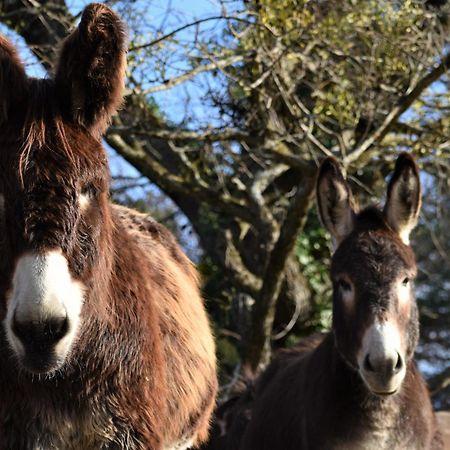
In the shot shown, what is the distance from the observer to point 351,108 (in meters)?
9.44

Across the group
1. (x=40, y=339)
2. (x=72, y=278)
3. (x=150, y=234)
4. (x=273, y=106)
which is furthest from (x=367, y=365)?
(x=273, y=106)

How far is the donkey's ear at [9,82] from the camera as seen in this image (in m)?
3.89

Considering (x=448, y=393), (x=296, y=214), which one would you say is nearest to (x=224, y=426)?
(x=296, y=214)

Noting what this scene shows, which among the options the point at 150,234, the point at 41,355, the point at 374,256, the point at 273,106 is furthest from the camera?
the point at 273,106

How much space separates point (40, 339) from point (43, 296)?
19 centimetres

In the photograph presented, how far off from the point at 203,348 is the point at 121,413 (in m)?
1.34

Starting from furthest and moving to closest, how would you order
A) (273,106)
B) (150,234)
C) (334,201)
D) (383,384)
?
(273,106), (334,201), (150,234), (383,384)

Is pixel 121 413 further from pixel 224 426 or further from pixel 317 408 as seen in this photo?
pixel 224 426

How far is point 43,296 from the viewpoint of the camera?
134 inches

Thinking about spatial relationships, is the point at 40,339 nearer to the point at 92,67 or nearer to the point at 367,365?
the point at 92,67

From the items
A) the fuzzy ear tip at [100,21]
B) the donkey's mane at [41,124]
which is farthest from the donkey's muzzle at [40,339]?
the fuzzy ear tip at [100,21]

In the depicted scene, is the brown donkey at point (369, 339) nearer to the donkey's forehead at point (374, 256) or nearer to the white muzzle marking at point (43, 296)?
the donkey's forehead at point (374, 256)

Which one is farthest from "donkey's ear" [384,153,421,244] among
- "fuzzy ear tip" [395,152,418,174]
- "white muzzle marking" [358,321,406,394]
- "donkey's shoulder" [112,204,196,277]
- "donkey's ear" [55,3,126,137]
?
"donkey's ear" [55,3,126,137]

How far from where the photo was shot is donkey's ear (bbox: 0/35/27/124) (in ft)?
12.8
